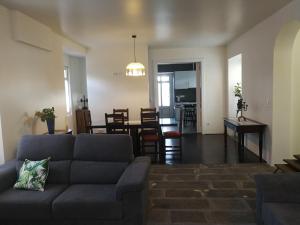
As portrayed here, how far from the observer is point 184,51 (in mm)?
7828

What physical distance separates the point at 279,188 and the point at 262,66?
3.15 m

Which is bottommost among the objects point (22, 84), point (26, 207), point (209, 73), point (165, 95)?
point (26, 207)

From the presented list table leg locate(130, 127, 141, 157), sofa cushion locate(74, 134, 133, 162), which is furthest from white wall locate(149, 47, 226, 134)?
sofa cushion locate(74, 134, 133, 162)

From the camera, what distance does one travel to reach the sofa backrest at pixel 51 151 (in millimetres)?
3088

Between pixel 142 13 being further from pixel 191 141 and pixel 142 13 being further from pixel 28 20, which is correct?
pixel 191 141

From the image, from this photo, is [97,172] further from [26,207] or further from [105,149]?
[26,207]

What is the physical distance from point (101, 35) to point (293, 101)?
4.08 m

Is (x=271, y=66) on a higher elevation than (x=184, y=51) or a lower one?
lower

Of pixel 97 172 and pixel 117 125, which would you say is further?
pixel 117 125

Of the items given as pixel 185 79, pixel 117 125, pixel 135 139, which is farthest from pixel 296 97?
pixel 185 79

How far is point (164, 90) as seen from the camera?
12492 mm

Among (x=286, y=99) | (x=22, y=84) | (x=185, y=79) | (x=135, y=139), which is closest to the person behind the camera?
(x=22, y=84)

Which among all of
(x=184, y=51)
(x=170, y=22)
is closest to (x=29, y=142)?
(x=170, y=22)

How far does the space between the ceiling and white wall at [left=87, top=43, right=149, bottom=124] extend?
41.0 inches
